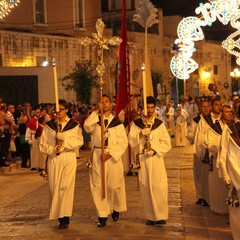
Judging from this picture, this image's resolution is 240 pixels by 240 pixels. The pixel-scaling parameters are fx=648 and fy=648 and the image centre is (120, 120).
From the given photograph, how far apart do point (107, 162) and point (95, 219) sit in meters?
0.99

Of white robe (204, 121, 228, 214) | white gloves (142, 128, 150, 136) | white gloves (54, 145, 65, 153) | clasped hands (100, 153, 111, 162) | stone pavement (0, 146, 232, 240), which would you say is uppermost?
white gloves (142, 128, 150, 136)

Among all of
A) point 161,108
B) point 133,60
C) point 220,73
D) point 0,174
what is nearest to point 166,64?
point 133,60

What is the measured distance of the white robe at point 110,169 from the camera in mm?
9578

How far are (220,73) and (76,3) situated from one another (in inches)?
805

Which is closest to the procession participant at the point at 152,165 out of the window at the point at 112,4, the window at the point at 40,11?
the window at the point at 40,11

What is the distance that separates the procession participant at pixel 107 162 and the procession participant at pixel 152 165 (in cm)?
25

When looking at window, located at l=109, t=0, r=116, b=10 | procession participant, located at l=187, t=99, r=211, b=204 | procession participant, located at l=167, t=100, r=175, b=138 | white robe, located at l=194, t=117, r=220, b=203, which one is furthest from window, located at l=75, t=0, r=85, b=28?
white robe, located at l=194, t=117, r=220, b=203

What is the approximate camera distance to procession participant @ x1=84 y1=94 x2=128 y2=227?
375 inches

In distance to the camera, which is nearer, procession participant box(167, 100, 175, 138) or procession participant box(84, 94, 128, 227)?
procession participant box(84, 94, 128, 227)

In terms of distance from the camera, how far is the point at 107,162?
9.66 metres

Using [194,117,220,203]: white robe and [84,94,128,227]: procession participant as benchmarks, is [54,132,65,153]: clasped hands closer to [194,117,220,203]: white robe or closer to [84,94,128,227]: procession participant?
[84,94,128,227]: procession participant

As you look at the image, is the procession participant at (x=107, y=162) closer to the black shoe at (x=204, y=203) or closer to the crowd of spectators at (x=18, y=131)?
the black shoe at (x=204, y=203)

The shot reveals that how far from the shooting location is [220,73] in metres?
56.6

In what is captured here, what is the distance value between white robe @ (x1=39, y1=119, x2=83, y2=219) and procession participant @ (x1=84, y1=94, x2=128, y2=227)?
0.28m
